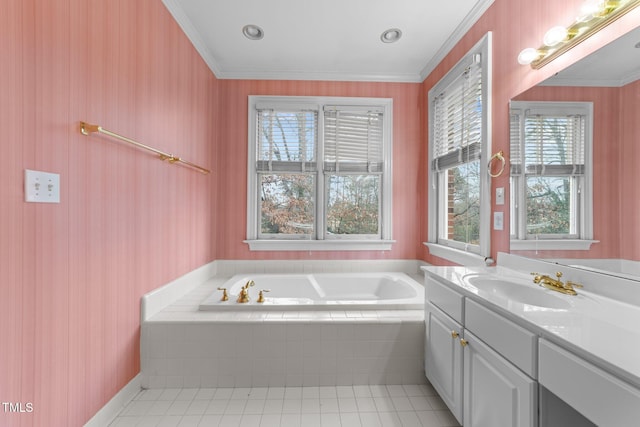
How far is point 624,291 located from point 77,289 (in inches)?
87.8

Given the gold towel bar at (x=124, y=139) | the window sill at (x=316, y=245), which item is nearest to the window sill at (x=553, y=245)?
the window sill at (x=316, y=245)

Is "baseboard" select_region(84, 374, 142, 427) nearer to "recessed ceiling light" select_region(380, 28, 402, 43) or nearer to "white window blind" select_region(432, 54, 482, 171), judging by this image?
"white window blind" select_region(432, 54, 482, 171)

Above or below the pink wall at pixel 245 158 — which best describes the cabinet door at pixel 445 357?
below

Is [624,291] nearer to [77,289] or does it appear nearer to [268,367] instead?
[268,367]

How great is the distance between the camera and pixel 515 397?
102 centimetres

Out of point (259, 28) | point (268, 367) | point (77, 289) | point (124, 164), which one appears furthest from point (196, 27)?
point (268, 367)

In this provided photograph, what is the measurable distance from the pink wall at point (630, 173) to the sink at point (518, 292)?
1.00ft

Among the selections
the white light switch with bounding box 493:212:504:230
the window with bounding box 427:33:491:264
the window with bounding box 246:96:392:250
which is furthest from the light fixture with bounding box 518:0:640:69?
the window with bounding box 246:96:392:250

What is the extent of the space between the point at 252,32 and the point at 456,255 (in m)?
2.34

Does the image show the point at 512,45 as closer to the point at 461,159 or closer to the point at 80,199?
the point at 461,159

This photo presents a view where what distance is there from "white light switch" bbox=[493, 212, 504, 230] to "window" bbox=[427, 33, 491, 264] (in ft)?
0.19

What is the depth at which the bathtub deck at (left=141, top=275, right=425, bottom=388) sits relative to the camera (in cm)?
179

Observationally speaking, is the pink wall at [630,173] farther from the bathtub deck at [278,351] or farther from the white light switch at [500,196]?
the bathtub deck at [278,351]

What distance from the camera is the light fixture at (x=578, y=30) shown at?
119 centimetres
